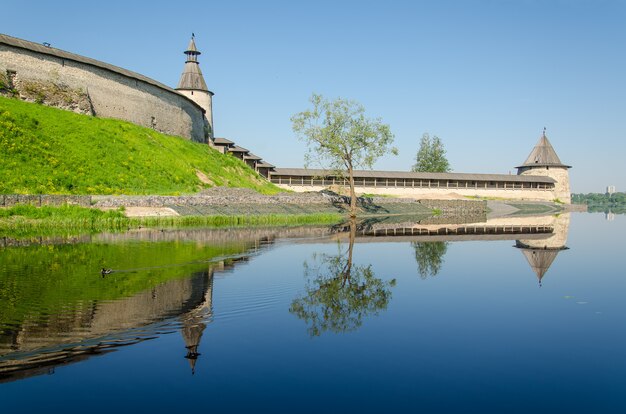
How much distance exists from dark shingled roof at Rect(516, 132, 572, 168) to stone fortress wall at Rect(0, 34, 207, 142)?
51.6 metres

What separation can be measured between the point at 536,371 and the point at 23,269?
11.2 m

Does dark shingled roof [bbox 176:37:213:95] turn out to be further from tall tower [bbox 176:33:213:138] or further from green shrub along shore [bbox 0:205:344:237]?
green shrub along shore [bbox 0:205:344:237]

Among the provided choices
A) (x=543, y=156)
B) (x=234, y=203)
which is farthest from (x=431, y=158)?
(x=234, y=203)

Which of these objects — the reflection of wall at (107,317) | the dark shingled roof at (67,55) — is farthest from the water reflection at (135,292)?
the dark shingled roof at (67,55)

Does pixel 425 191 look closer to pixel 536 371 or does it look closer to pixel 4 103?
pixel 4 103

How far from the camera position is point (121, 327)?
773cm

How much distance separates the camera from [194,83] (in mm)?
59656

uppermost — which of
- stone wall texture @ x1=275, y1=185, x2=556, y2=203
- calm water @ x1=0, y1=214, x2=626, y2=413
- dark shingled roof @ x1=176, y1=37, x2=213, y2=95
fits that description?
dark shingled roof @ x1=176, y1=37, x2=213, y2=95

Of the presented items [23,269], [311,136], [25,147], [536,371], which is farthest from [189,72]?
[536,371]

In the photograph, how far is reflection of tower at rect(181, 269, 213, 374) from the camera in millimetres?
6654

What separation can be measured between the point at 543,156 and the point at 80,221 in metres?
70.5

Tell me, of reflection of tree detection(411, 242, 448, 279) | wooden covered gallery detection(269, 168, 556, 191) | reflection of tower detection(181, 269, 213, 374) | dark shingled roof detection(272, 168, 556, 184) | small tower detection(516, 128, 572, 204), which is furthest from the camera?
small tower detection(516, 128, 572, 204)

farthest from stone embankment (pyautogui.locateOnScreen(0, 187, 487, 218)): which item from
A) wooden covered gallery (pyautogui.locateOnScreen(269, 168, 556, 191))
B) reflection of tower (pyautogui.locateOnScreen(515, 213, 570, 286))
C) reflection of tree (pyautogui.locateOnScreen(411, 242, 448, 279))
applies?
reflection of tower (pyautogui.locateOnScreen(515, 213, 570, 286))

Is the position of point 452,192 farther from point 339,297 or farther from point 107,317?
point 107,317
